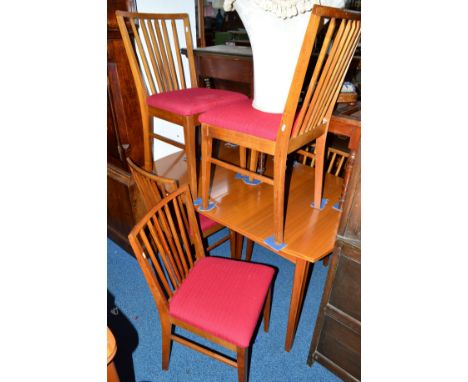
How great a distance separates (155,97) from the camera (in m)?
1.56

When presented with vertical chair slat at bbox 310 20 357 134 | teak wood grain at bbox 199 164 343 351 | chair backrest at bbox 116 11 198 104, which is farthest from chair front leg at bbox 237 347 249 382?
chair backrest at bbox 116 11 198 104

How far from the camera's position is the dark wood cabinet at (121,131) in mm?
1564

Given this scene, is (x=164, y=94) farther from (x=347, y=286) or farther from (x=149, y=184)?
(x=347, y=286)

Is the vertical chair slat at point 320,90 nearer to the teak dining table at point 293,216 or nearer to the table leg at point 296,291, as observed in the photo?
the teak dining table at point 293,216

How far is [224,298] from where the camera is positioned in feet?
3.98

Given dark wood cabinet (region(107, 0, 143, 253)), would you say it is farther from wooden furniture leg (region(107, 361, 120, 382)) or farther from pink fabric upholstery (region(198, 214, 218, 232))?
wooden furniture leg (region(107, 361, 120, 382))

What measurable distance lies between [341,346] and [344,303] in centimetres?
25

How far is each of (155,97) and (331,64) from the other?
0.91m

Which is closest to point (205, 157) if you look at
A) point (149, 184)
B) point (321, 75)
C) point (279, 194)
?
point (149, 184)

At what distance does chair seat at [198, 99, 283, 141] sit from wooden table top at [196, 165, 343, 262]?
455mm

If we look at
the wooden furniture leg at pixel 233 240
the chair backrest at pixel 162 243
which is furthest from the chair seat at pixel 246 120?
the wooden furniture leg at pixel 233 240

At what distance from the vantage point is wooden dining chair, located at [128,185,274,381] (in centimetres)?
112
